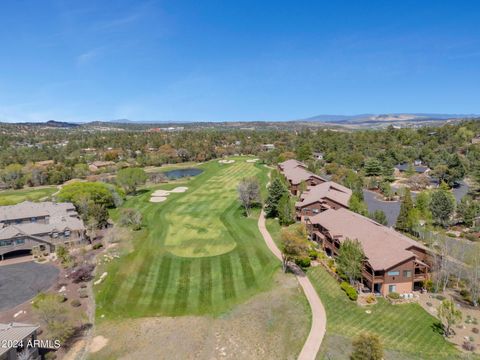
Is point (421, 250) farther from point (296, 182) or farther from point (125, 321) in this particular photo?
point (296, 182)

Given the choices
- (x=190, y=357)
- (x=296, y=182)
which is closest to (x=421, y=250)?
A: (x=190, y=357)

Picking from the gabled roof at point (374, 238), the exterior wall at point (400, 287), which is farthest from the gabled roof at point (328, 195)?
the exterior wall at point (400, 287)

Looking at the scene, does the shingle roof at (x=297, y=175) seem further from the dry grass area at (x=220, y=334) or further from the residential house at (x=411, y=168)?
the dry grass area at (x=220, y=334)

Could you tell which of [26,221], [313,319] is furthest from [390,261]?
[26,221]

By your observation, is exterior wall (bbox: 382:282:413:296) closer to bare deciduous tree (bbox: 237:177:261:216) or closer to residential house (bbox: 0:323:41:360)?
residential house (bbox: 0:323:41:360)

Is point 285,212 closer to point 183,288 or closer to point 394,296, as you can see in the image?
point 183,288

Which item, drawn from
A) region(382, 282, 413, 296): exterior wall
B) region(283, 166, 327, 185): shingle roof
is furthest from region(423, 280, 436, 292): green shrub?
region(283, 166, 327, 185): shingle roof
